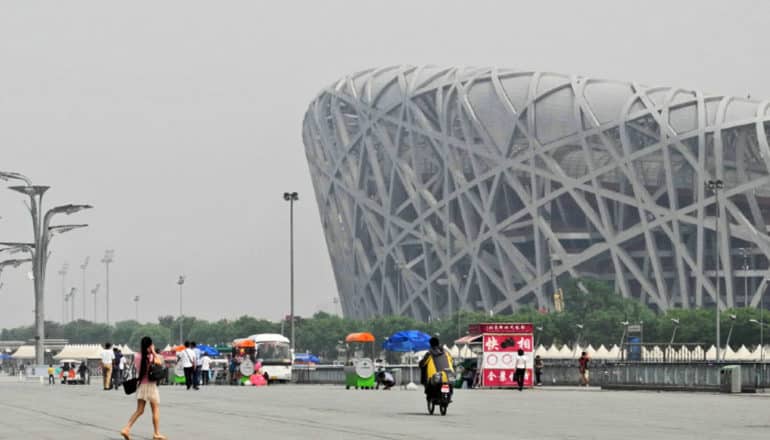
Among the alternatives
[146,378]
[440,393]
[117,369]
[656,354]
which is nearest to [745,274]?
[656,354]

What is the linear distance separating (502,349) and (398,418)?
84.9 ft


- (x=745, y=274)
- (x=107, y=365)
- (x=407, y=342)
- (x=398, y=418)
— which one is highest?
(x=745, y=274)

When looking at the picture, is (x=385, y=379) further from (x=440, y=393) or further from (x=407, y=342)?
(x=440, y=393)

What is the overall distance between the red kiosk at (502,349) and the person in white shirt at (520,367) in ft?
1.16

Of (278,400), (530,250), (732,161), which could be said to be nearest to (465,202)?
(530,250)

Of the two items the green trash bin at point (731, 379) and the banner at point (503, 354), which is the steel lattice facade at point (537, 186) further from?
the green trash bin at point (731, 379)

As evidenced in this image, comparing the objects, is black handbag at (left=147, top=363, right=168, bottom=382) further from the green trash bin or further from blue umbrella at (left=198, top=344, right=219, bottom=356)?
blue umbrella at (left=198, top=344, right=219, bottom=356)

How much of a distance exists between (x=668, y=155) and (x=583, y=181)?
10.2 m

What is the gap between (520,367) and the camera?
55.6 m

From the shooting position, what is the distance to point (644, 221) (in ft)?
494

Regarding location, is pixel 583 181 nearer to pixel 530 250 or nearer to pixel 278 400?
pixel 530 250

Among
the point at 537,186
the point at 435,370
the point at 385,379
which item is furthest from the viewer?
the point at 537,186

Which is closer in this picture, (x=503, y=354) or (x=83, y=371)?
(x=503, y=354)

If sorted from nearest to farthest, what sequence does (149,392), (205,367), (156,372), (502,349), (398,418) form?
(156,372)
(149,392)
(398,418)
(502,349)
(205,367)
